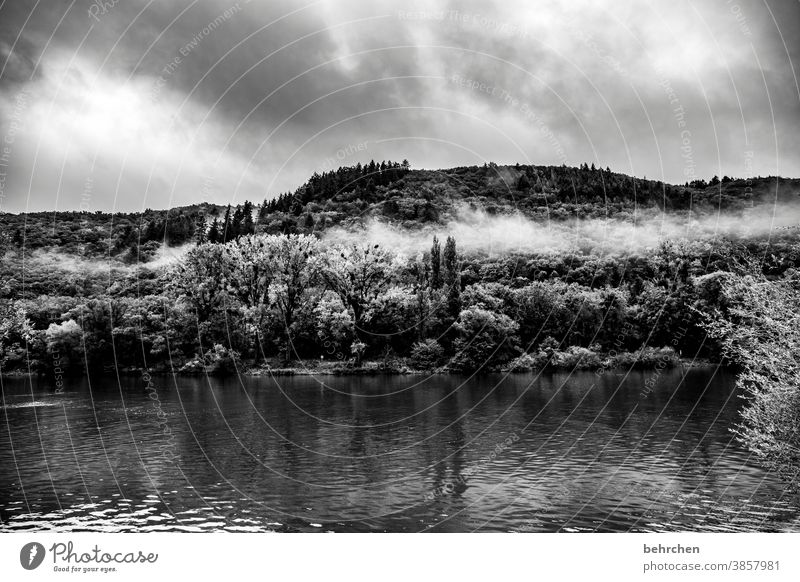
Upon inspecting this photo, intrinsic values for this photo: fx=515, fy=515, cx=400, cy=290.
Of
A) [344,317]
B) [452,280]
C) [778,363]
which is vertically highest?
[452,280]

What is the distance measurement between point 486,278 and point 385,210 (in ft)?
249

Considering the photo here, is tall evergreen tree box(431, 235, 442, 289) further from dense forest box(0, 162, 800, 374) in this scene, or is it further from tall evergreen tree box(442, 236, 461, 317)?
tall evergreen tree box(442, 236, 461, 317)
